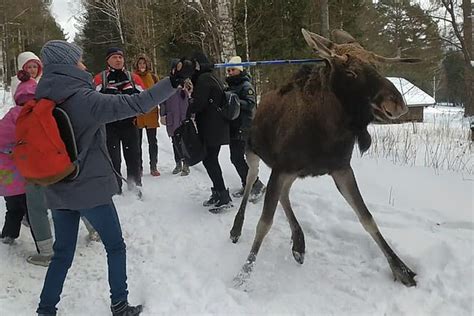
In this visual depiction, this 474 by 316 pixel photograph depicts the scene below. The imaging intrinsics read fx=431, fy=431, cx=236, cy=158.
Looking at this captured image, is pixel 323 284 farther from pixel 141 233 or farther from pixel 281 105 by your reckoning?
pixel 141 233

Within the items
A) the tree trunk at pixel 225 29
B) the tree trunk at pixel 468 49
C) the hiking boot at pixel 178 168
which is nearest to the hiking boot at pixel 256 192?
the hiking boot at pixel 178 168

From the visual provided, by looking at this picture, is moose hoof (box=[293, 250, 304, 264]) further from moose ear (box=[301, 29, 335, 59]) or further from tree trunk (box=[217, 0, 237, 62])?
tree trunk (box=[217, 0, 237, 62])

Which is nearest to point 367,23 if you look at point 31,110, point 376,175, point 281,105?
point 376,175

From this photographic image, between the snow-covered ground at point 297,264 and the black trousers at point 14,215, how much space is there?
0.18m

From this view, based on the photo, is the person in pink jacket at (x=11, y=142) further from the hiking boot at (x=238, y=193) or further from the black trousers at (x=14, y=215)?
the hiking boot at (x=238, y=193)

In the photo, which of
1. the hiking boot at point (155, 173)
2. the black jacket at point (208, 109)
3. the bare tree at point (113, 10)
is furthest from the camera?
the bare tree at point (113, 10)

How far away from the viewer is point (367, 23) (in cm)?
Result: 2378

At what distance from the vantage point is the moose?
318 cm

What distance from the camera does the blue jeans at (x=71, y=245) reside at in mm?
3064

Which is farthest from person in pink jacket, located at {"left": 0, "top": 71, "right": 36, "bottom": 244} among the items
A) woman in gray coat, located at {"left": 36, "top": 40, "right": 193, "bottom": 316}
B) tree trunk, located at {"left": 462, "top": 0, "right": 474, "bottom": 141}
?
tree trunk, located at {"left": 462, "top": 0, "right": 474, "bottom": 141}

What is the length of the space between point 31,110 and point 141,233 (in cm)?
226

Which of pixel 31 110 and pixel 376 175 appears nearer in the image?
pixel 31 110

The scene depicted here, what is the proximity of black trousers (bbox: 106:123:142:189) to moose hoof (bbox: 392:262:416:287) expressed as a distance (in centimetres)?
387

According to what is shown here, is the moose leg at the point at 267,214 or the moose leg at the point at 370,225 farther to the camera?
the moose leg at the point at 267,214
